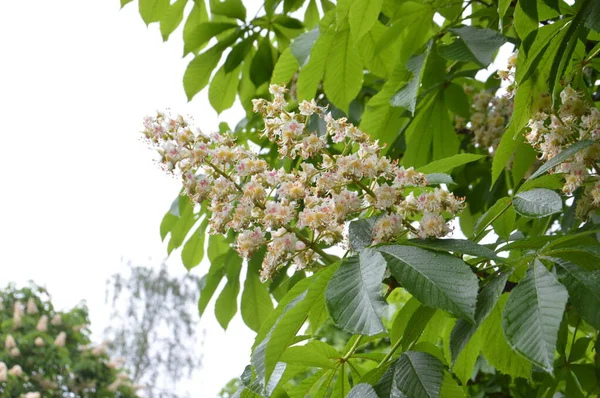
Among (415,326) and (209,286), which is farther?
(209,286)

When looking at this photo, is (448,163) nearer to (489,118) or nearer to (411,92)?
(411,92)

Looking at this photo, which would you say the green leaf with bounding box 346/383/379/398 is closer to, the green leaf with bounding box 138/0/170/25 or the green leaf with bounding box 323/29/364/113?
the green leaf with bounding box 323/29/364/113

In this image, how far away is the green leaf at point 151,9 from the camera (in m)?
1.47

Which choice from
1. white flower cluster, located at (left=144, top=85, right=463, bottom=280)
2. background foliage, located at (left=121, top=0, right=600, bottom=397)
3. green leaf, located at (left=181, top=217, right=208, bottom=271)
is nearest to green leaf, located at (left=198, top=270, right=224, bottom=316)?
background foliage, located at (left=121, top=0, right=600, bottom=397)

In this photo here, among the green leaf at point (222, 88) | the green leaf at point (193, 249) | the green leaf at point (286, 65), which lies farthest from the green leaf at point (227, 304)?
the green leaf at point (286, 65)

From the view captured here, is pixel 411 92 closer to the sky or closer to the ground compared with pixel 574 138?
closer to the sky

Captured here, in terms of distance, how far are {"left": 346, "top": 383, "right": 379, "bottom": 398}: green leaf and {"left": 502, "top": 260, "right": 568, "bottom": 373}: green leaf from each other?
160 millimetres

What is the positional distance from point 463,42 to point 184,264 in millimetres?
1020

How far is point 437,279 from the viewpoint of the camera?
62 cm

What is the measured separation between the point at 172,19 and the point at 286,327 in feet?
3.60

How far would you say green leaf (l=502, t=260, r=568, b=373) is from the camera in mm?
522

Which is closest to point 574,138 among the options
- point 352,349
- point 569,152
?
point 569,152

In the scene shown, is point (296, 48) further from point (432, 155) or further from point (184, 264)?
point (184, 264)

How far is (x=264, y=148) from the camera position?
1.84m
